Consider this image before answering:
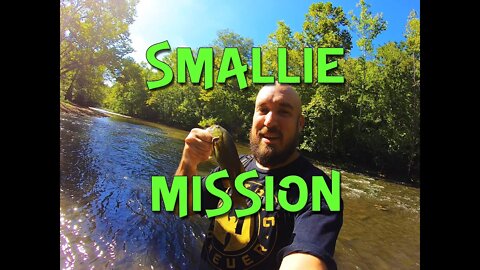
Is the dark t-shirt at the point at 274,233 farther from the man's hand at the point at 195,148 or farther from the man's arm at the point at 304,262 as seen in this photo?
the man's hand at the point at 195,148

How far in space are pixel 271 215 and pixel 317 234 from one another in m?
0.33

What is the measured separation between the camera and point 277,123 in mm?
1783

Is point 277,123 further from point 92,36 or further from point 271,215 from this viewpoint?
point 92,36

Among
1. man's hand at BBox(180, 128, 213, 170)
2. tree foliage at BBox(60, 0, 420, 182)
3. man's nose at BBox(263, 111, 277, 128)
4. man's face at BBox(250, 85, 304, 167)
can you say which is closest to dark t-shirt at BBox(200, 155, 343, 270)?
man's face at BBox(250, 85, 304, 167)

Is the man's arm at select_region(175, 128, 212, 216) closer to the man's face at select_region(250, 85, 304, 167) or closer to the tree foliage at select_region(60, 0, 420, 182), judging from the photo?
the man's face at select_region(250, 85, 304, 167)

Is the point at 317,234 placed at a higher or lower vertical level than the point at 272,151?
lower

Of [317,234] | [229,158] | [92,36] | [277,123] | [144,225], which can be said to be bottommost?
[144,225]

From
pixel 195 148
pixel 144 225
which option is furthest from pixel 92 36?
pixel 195 148

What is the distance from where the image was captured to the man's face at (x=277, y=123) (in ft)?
5.80

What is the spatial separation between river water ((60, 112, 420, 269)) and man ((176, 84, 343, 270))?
3364 mm

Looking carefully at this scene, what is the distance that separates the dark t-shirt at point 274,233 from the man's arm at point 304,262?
25 millimetres
